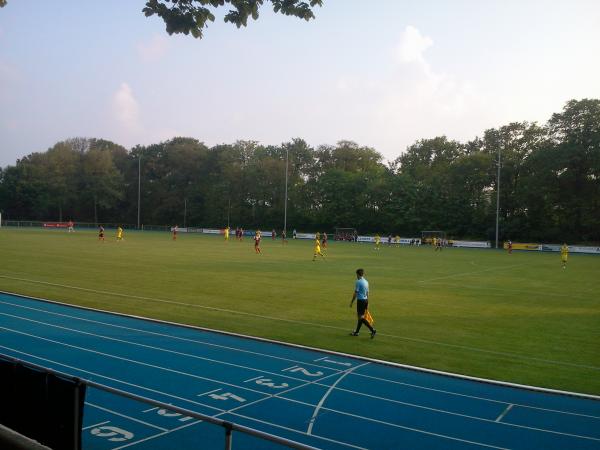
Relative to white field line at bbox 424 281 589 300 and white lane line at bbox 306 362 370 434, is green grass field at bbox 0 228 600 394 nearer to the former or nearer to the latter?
white field line at bbox 424 281 589 300

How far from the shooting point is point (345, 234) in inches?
3179

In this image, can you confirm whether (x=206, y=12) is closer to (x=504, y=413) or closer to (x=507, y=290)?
(x=504, y=413)

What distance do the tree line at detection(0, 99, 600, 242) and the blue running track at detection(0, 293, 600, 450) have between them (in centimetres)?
6298

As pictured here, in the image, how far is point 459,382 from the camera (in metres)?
9.95

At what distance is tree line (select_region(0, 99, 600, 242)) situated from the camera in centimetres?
6638

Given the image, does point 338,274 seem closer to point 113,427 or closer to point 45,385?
point 113,427

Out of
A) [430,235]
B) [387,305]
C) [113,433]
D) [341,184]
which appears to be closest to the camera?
[113,433]

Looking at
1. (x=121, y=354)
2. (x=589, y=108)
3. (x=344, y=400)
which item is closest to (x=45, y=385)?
(x=344, y=400)

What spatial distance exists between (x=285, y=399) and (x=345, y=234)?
7240cm

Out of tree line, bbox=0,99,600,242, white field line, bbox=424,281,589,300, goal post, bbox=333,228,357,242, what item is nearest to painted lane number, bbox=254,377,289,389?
white field line, bbox=424,281,589,300

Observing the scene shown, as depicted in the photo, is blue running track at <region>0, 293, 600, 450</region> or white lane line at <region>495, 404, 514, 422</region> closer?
blue running track at <region>0, 293, 600, 450</region>

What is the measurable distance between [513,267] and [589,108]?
39.8 metres

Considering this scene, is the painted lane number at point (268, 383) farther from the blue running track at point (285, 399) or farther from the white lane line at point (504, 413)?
the white lane line at point (504, 413)

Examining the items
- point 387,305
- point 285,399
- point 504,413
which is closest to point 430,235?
point 387,305
